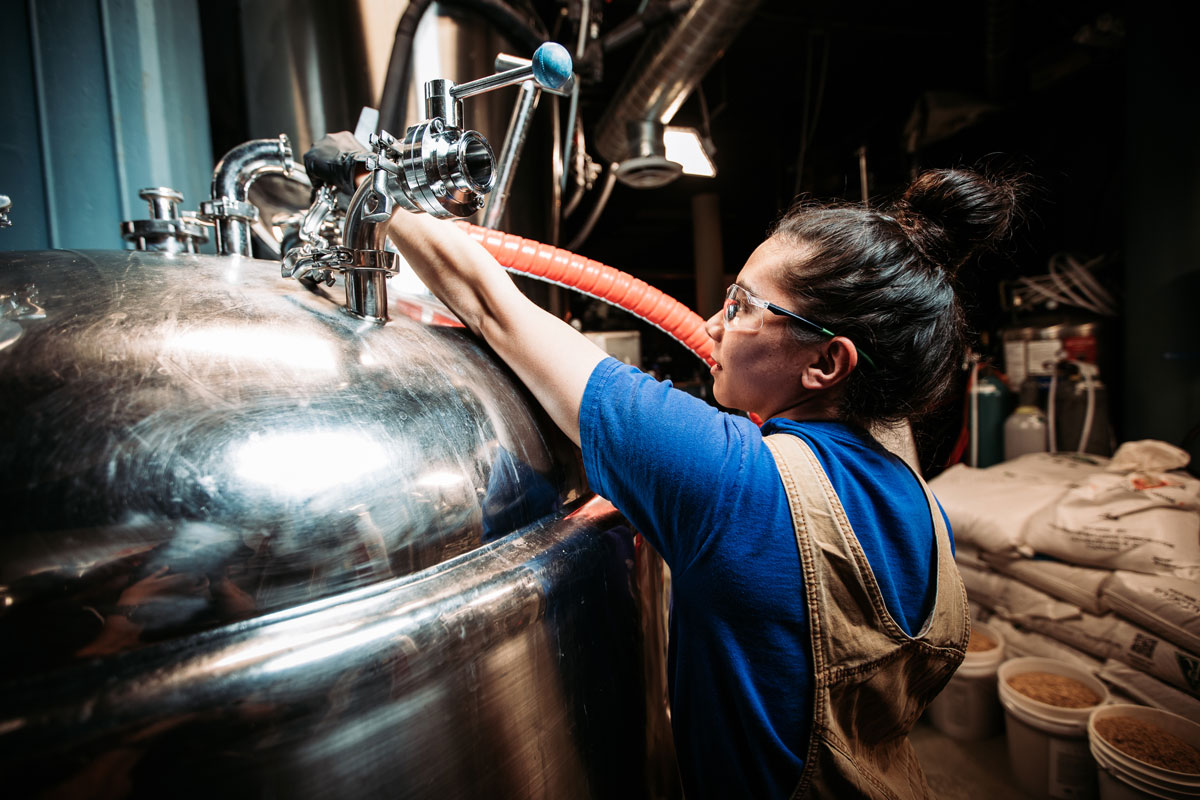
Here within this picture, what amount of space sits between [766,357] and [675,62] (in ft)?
6.41

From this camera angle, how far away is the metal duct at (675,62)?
1986 millimetres

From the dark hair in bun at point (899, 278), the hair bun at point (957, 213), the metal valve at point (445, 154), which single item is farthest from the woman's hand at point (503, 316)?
the hair bun at point (957, 213)

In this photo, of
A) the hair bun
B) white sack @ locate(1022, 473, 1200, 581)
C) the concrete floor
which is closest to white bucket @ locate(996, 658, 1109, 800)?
the concrete floor

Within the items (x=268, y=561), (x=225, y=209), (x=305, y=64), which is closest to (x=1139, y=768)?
(x=268, y=561)

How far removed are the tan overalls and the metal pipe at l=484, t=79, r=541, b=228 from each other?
67 cm

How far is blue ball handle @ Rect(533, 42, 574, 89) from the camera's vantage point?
0.60m

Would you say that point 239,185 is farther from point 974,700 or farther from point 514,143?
point 974,700

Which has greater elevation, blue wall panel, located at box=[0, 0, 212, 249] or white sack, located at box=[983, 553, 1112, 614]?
blue wall panel, located at box=[0, 0, 212, 249]

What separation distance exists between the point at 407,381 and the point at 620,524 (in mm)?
345

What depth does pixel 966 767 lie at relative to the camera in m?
1.94

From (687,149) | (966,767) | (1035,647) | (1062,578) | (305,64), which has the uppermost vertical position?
(687,149)

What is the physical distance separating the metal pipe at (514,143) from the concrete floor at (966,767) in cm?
218

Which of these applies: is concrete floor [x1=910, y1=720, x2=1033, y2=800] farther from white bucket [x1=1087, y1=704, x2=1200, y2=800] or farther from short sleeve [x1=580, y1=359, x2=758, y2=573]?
short sleeve [x1=580, y1=359, x2=758, y2=573]

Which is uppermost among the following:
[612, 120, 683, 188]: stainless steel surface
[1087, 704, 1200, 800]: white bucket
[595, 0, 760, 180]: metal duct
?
[595, 0, 760, 180]: metal duct
